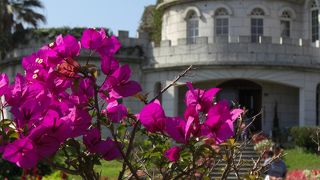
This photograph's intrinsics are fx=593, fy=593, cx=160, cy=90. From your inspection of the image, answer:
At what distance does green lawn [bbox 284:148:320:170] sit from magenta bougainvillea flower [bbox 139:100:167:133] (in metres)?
17.7

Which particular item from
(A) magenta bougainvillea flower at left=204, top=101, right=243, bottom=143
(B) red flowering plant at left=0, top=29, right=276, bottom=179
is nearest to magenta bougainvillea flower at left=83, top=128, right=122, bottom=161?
(B) red flowering plant at left=0, top=29, right=276, bottom=179

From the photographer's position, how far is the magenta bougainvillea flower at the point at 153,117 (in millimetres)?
2822

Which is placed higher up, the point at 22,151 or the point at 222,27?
the point at 222,27

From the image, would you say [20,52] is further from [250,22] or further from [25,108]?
[25,108]

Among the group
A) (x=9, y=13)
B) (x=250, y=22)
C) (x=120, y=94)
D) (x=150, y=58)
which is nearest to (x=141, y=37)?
(x=150, y=58)

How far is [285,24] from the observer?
30.2m

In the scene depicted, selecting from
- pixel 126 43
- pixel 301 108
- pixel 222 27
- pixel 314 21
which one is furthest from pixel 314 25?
pixel 126 43

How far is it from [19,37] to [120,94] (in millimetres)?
27229

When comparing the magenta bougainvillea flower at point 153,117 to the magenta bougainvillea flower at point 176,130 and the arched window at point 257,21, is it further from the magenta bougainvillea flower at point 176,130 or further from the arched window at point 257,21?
the arched window at point 257,21

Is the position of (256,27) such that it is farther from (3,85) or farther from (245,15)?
(3,85)

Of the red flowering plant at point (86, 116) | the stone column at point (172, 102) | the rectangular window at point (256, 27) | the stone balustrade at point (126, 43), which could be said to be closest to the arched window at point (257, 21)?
the rectangular window at point (256, 27)

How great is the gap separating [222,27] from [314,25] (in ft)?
15.2

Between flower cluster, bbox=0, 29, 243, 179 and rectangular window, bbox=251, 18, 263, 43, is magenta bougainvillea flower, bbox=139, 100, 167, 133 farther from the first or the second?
rectangular window, bbox=251, 18, 263, 43

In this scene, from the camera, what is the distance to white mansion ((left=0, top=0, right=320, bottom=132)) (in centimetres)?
2572
